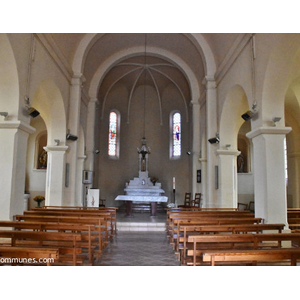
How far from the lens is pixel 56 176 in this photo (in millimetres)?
11109

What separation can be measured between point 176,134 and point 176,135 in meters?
0.06

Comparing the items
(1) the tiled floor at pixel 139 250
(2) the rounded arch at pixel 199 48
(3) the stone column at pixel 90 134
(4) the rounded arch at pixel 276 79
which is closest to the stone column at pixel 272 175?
(4) the rounded arch at pixel 276 79

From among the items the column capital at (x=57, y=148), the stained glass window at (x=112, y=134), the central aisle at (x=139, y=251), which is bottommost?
the central aisle at (x=139, y=251)

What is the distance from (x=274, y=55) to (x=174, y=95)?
41.5 feet

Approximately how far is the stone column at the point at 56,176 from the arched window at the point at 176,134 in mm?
9234

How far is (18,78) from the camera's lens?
7.34 metres

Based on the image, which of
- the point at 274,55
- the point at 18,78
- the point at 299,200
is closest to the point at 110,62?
the point at 18,78

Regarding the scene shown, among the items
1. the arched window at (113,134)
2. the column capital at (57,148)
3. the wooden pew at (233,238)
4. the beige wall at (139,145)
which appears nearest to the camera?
the wooden pew at (233,238)

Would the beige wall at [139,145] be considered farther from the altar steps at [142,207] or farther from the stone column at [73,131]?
the stone column at [73,131]

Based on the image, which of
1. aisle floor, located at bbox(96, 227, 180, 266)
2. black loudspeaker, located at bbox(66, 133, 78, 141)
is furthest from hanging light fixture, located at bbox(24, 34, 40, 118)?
aisle floor, located at bbox(96, 227, 180, 266)

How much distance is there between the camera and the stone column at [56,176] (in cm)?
1095

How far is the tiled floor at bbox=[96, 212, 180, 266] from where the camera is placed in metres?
5.86

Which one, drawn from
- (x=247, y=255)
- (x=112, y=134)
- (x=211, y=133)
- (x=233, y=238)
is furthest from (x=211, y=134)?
(x=247, y=255)

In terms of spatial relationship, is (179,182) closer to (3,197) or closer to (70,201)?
(70,201)
